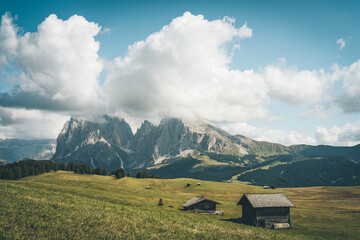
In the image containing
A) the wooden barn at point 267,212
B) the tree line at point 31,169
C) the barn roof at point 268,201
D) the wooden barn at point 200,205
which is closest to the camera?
the wooden barn at point 267,212

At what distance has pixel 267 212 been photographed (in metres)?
58.2

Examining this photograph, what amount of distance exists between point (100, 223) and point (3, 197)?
1617 cm

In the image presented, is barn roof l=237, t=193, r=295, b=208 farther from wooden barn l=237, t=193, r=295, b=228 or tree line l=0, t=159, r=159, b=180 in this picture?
tree line l=0, t=159, r=159, b=180

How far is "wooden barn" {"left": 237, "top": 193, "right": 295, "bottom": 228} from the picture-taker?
56.8 meters

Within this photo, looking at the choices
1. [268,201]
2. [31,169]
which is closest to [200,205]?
[268,201]

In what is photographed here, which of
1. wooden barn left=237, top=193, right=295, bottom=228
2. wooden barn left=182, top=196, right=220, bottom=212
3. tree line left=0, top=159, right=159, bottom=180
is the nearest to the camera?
Result: wooden barn left=237, top=193, right=295, bottom=228

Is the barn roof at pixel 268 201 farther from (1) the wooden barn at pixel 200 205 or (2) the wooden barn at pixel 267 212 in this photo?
(1) the wooden barn at pixel 200 205

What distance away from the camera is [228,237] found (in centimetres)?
3269

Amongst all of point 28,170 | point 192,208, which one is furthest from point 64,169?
point 192,208

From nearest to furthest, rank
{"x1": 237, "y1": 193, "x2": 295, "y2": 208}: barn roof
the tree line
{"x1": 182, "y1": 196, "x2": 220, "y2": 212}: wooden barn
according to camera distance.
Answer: {"x1": 237, "y1": 193, "x2": 295, "y2": 208}: barn roof → {"x1": 182, "y1": 196, "x2": 220, "y2": 212}: wooden barn → the tree line

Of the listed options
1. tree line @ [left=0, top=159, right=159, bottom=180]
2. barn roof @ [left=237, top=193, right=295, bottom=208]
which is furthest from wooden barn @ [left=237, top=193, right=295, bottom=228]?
tree line @ [left=0, top=159, right=159, bottom=180]

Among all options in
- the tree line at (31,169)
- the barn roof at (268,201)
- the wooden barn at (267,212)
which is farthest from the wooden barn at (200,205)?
the tree line at (31,169)

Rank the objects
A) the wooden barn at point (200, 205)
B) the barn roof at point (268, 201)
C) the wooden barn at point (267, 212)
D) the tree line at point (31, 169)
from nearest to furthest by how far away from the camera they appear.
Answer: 1. the wooden barn at point (267, 212)
2. the barn roof at point (268, 201)
3. the wooden barn at point (200, 205)
4. the tree line at point (31, 169)

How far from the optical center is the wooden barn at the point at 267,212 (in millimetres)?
56781
